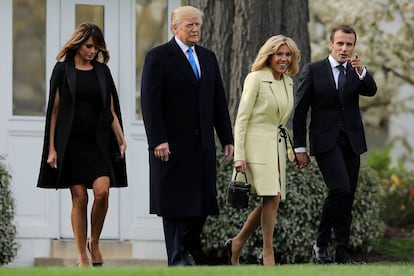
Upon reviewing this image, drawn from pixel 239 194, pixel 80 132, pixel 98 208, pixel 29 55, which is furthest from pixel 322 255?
pixel 29 55

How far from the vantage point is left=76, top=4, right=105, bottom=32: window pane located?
627 inches

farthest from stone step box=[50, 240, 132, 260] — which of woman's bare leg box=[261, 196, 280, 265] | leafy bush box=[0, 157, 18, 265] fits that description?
woman's bare leg box=[261, 196, 280, 265]

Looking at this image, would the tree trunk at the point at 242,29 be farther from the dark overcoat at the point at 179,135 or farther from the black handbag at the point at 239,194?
the dark overcoat at the point at 179,135

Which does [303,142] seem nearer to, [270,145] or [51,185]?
[270,145]

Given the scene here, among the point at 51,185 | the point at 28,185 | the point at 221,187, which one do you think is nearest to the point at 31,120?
the point at 28,185

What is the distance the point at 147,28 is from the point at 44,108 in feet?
4.52

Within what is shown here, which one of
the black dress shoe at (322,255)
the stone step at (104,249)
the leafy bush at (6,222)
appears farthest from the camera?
the stone step at (104,249)

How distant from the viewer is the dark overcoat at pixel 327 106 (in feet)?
43.0

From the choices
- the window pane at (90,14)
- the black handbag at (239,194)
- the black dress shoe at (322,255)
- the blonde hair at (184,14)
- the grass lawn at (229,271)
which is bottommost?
the black dress shoe at (322,255)

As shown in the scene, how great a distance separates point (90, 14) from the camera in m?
15.9

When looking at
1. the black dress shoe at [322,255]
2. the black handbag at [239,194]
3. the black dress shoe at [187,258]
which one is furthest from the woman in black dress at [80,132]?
the black dress shoe at [322,255]

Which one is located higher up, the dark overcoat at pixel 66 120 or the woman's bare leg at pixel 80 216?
the dark overcoat at pixel 66 120

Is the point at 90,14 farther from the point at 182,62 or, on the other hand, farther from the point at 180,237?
the point at 180,237

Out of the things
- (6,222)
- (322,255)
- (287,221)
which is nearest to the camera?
(322,255)
